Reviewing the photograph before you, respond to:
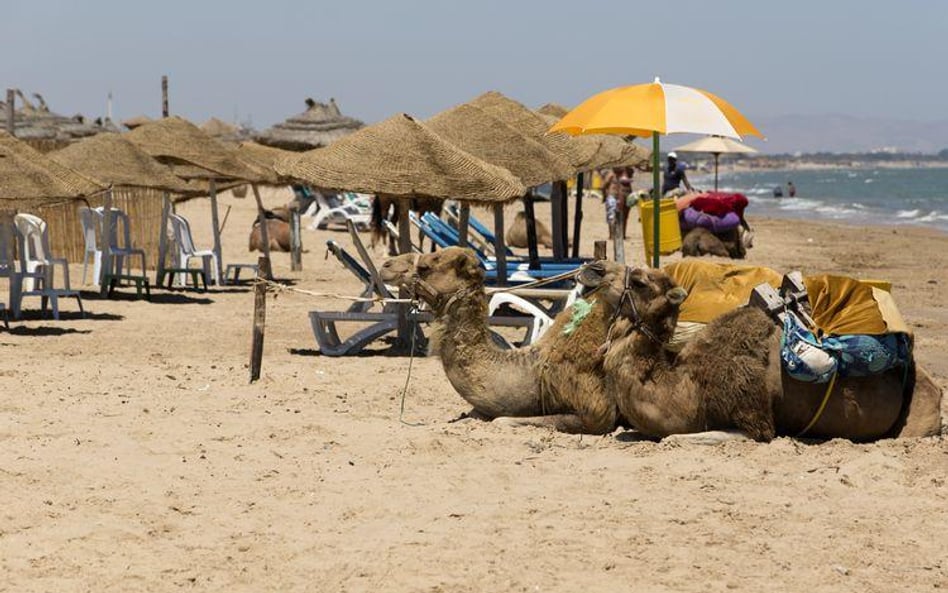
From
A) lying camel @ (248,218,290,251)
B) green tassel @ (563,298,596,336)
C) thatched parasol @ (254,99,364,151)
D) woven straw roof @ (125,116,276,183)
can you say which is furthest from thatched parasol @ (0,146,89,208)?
Answer: thatched parasol @ (254,99,364,151)

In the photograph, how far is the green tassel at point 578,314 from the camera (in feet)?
26.0

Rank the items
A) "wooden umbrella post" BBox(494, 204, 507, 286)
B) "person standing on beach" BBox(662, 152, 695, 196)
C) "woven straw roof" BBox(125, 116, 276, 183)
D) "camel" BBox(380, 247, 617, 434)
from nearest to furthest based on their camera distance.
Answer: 1. "camel" BBox(380, 247, 617, 434)
2. "wooden umbrella post" BBox(494, 204, 507, 286)
3. "woven straw roof" BBox(125, 116, 276, 183)
4. "person standing on beach" BBox(662, 152, 695, 196)

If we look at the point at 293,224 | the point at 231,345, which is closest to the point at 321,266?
the point at 293,224

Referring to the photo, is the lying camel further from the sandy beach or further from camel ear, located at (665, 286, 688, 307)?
camel ear, located at (665, 286, 688, 307)

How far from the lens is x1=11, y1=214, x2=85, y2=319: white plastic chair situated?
14.2 metres

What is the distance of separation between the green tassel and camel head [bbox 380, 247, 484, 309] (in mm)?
646

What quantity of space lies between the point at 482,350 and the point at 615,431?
35.2 inches

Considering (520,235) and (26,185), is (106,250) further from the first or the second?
(520,235)

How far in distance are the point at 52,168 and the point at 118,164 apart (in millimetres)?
3082

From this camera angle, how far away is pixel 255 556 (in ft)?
18.8

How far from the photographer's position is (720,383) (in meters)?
7.33

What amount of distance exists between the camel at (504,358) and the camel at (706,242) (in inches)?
582

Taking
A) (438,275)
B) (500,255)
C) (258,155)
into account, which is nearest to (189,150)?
(258,155)

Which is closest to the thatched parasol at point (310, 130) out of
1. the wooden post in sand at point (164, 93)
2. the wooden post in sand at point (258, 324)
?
the wooden post in sand at point (164, 93)
